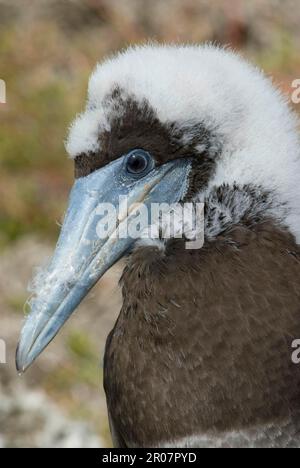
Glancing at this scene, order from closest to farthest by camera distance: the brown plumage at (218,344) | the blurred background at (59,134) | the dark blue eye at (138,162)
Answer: the brown plumage at (218,344)
the dark blue eye at (138,162)
the blurred background at (59,134)

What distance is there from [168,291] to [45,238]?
2481 millimetres

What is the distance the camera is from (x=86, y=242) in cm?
274

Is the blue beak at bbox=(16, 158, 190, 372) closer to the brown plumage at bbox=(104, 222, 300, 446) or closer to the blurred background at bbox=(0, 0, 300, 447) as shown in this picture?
the brown plumage at bbox=(104, 222, 300, 446)

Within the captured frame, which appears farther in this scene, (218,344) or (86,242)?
(86,242)

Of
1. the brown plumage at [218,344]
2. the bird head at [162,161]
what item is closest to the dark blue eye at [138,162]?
the bird head at [162,161]

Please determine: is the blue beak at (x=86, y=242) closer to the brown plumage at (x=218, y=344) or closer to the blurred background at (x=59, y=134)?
the brown plumage at (x=218, y=344)

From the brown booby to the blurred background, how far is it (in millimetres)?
291

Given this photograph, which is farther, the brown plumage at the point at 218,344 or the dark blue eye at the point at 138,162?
the dark blue eye at the point at 138,162

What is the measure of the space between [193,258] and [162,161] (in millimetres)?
250

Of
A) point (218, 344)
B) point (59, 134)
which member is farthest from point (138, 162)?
point (59, 134)

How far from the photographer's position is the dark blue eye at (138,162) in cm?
272

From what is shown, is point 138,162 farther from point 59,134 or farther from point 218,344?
point 59,134
